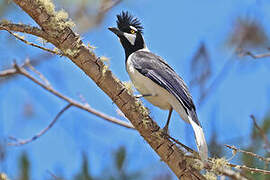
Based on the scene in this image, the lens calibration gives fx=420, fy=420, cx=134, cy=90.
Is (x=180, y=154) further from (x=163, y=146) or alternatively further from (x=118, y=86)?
(x=118, y=86)

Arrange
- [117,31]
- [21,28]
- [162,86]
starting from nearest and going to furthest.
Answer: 1. [21,28]
2. [162,86]
3. [117,31]

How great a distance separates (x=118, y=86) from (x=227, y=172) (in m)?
0.86

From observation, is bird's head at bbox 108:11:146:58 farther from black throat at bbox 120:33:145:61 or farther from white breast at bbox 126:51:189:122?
white breast at bbox 126:51:189:122

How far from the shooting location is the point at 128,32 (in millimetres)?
3836

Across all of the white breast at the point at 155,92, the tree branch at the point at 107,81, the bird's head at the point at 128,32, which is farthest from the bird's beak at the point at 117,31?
the tree branch at the point at 107,81

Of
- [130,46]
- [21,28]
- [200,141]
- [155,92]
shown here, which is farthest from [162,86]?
[21,28]

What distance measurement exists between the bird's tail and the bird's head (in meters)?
1.15

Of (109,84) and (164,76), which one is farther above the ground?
(164,76)

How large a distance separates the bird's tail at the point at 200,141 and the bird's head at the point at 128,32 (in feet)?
3.76

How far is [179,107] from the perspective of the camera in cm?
307

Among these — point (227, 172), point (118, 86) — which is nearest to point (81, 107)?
point (118, 86)

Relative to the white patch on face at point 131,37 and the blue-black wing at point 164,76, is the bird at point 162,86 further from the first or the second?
the white patch on face at point 131,37

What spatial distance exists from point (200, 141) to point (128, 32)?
153cm

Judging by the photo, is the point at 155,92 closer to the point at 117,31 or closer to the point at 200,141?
the point at 200,141
